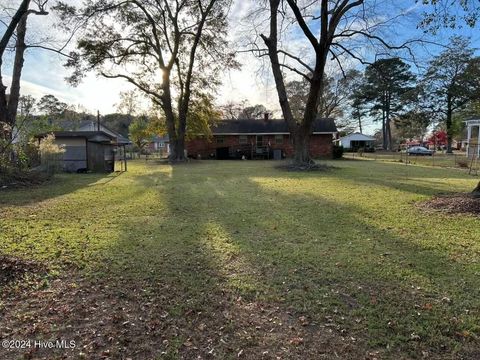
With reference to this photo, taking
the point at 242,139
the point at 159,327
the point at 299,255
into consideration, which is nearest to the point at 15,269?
the point at 159,327

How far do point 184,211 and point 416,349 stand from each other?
5503mm

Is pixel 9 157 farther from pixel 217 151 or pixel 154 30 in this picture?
pixel 217 151

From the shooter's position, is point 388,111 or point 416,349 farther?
point 388,111

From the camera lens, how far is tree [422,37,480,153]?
44.2m

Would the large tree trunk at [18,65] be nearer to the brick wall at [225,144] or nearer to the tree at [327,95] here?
the brick wall at [225,144]

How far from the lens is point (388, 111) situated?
57.6m

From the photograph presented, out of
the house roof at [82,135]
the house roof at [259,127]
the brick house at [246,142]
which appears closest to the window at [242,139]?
the brick house at [246,142]

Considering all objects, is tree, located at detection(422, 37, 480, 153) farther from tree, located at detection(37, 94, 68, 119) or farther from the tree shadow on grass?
tree, located at detection(37, 94, 68, 119)

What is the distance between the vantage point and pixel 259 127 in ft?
113

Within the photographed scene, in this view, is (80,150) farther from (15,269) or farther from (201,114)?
(15,269)

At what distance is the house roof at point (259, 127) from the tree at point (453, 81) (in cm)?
1934

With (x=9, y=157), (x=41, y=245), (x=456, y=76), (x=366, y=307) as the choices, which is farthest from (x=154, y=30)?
(x=456, y=76)

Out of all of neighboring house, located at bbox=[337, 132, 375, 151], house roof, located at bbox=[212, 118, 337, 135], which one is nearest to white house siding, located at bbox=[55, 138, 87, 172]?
house roof, located at bbox=[212, 118, 337, 135]

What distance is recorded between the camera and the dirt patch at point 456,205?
7.01 m
